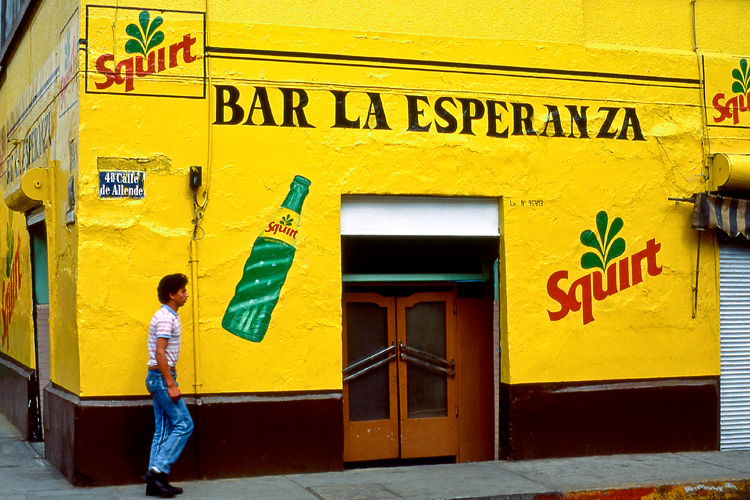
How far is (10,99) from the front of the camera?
468 inches

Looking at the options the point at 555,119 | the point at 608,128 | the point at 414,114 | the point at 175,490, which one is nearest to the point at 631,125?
the point at 608,128

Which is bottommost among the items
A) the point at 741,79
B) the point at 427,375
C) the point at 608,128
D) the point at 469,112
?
the point at 427,375

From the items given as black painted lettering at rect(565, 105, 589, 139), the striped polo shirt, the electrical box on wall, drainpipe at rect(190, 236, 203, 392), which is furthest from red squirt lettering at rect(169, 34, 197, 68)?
black painted lettering at rect(565, 105, 589, 139)

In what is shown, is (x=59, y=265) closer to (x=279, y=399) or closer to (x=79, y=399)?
(x=79, y=399)

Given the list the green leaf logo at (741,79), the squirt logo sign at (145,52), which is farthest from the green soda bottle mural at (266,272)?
the green leaf logo at (741,79)

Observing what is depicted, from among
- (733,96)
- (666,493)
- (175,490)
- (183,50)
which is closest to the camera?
(175,490)

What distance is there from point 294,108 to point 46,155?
2886mm

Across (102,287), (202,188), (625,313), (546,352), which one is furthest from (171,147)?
(625,313)

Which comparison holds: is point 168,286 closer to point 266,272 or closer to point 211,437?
point 266,272

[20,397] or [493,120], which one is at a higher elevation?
[493,120]

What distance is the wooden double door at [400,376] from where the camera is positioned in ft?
28.8

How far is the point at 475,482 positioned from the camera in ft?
24.4

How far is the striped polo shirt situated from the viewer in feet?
22.0

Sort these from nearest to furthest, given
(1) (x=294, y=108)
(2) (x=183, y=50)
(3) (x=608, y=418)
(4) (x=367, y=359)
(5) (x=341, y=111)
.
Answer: (2) (x=183, y=50) → (1) (x=294, y=108) → (5) (x=341, y=111) → (3) (x=608, y=418) → (4) (x=367, y=359)
